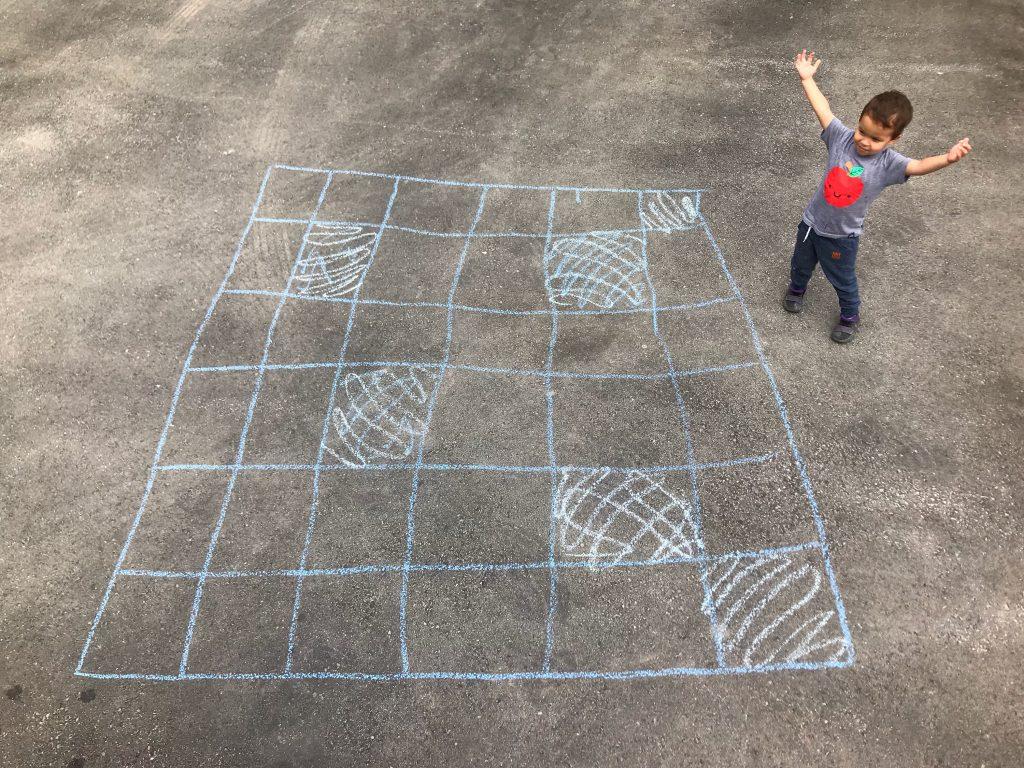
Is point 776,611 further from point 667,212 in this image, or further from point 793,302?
point 667,212

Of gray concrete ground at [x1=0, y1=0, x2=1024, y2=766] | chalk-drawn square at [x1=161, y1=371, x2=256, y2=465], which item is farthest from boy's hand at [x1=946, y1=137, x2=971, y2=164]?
chalk-drawn square at [x1=161, y1=371, x2=256, y2=465]

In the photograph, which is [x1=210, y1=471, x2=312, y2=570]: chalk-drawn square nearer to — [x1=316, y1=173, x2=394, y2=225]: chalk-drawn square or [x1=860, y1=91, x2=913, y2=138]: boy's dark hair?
[x1=316, y1=173, x2=394, y2=225]: chalk-drawn square

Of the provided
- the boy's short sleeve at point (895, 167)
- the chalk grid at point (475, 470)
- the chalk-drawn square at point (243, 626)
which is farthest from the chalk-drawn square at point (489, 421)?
the boy's short sleeve at point (895, 167)

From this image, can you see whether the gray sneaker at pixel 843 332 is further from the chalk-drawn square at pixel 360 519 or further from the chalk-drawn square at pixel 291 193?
the chalk-drawn square at pixel 291 193

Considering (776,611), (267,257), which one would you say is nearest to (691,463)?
(776,611)

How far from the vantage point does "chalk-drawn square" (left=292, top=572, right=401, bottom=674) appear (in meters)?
3.57

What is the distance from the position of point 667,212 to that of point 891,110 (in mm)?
2043

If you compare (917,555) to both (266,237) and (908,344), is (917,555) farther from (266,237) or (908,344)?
(266,237)

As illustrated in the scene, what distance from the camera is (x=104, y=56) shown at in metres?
7.24

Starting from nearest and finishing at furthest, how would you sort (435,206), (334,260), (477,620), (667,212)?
1. (477,620)
2. (334,260)
3. (667,212)
4. (435,206)

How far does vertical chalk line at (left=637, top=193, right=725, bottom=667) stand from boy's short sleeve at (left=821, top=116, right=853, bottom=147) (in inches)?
57.8

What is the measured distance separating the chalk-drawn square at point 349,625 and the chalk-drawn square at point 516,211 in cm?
287

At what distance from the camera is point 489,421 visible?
439 centimetres

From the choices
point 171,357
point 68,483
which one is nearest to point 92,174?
point 171,357
